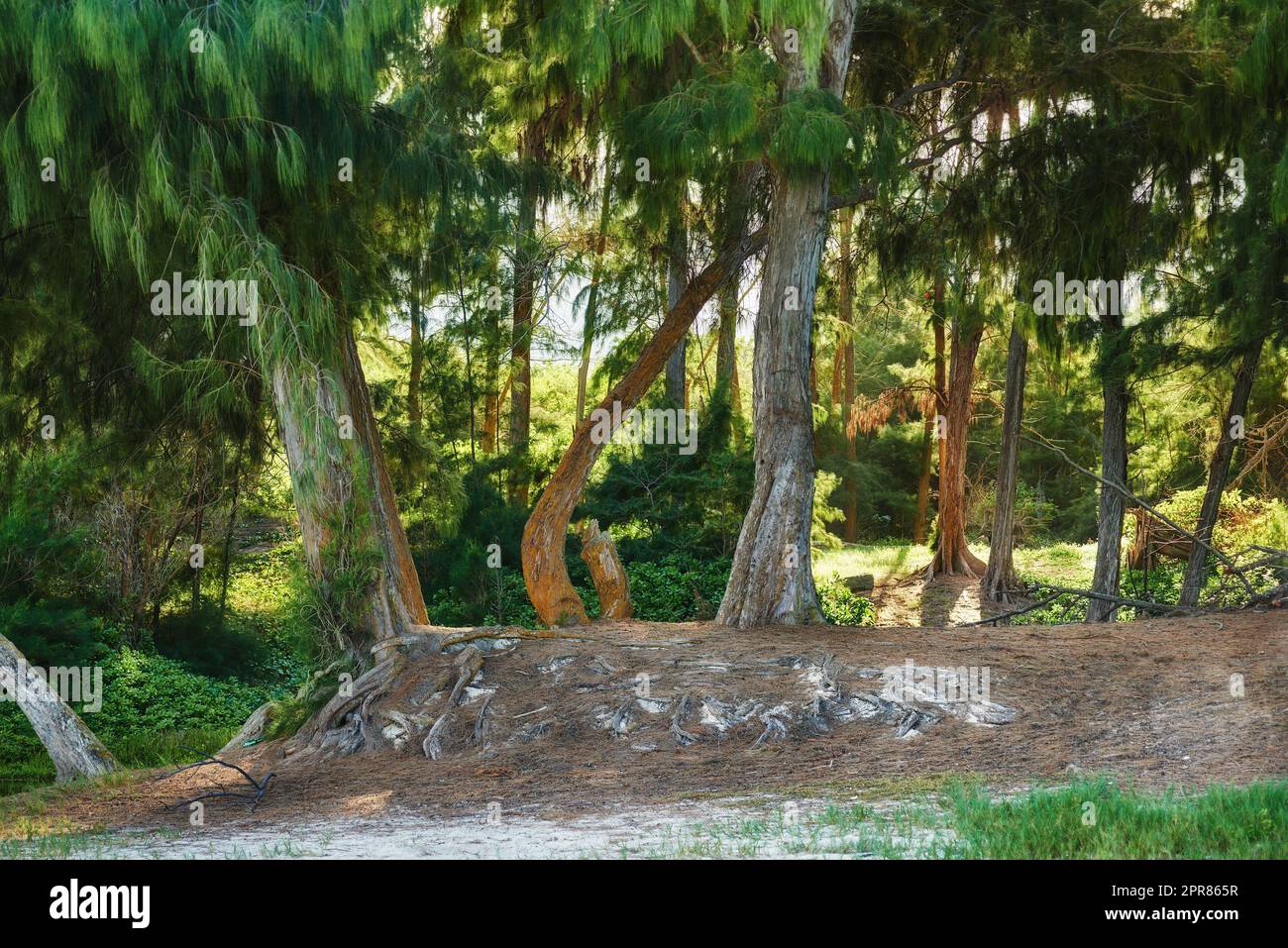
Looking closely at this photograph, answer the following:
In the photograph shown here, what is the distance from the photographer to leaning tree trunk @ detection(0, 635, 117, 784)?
8.74 metres

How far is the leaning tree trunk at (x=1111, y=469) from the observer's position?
12875mm

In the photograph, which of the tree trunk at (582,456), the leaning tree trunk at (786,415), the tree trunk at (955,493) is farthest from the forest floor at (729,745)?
the tree trunk at (955,493)

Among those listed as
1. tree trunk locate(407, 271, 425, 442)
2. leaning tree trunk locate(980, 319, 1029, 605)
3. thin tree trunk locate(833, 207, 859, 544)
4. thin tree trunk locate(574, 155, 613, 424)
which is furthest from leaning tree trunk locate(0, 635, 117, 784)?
thin tree trunk locate(833, 207, 859, 544)

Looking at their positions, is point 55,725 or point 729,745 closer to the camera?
point 729,745

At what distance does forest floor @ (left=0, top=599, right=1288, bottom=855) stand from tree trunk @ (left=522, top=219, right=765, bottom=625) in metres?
2.69

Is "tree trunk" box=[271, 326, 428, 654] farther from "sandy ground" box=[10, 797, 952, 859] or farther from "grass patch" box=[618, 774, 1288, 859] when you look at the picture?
"grass patch" box=[618, 774, 1288, 859]

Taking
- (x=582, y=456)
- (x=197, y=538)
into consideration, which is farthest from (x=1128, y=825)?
(x=197, y=538)

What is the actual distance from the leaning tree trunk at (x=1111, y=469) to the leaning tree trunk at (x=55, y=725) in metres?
10.0

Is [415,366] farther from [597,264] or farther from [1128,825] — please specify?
[1128,825]

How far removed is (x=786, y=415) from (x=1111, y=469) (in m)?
5.26

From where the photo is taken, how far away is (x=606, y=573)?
12.4 m

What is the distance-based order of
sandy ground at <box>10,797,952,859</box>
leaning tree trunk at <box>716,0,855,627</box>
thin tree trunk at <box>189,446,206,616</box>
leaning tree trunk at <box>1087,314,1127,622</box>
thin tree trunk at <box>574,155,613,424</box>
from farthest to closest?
thin tree trunk at <box>189,446,206,616</box> < leaning tree trunk at <box>1087,314,1127,622</box> < thin tree trunk at <box>574,155,613,424</box> < leaning tree trunk at <box>716,0,855,627</box> < sandy ground at <box>10,797,952,859</box>

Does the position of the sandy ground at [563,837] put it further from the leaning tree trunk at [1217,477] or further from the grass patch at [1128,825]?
the leaning tree trunk at [1217,477]

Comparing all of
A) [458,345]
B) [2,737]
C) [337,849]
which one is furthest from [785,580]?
[458,345]
